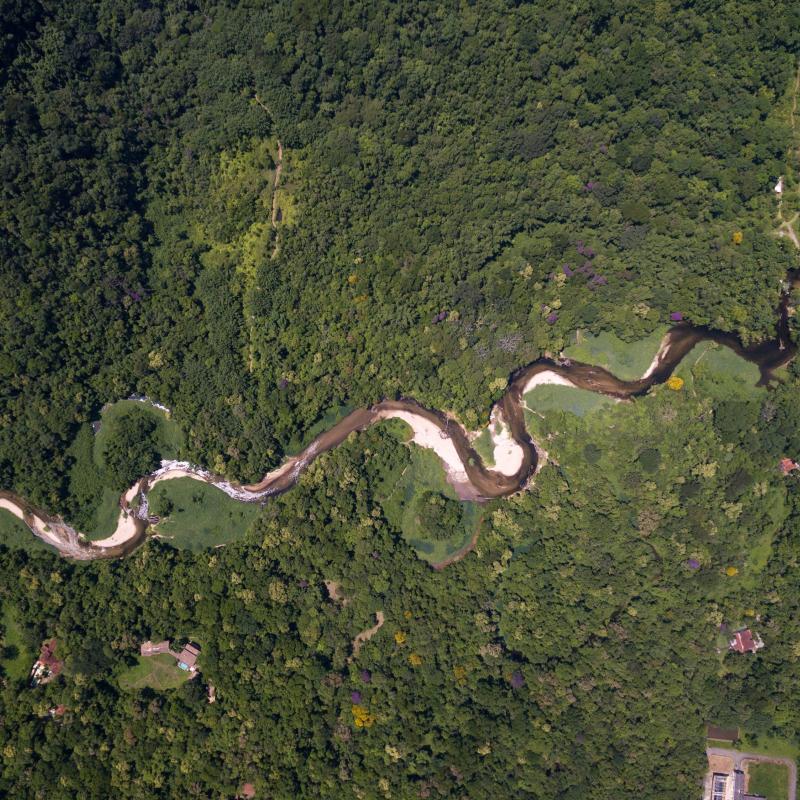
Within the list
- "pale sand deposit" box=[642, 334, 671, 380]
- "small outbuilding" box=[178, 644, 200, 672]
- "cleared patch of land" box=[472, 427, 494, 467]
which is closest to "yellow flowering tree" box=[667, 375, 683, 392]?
"pale sand deposit" box=[642, 334, 671, 380]

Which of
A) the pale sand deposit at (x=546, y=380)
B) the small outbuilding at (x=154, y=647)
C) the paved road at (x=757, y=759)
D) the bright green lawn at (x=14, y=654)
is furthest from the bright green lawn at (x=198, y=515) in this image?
the paved road at (x=757, y=759)

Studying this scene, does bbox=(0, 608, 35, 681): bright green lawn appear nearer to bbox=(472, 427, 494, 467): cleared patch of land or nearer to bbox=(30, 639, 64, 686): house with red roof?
bbox=(30, 639, 64, 686): house with red roof

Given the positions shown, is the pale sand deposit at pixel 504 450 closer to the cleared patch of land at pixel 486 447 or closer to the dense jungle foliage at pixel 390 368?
the cleared patch of land at pixel 486 447

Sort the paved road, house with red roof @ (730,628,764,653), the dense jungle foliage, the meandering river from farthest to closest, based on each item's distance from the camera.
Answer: the meandering river, the paved road, house with red roof @ (730,628,764,653), the dense jungle foliage

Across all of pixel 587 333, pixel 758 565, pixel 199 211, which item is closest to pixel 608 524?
pixel 758 565

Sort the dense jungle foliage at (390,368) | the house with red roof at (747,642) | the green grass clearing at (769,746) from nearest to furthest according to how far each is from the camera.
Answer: the dense jungle foliage at (390,368) < the house with red roof at (747,642) < the green grass clearing at (769,746)

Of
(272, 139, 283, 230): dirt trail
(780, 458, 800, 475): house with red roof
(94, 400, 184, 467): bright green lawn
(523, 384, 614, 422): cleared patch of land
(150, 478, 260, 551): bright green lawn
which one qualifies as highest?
(272, 139, 283, 230): dirt trail
